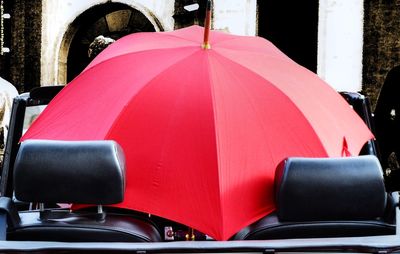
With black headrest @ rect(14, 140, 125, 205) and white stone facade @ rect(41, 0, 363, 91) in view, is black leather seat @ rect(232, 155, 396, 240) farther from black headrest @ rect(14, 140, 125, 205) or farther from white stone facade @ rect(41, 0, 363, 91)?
white stone facade @ rect(41, 0, 363, 91)

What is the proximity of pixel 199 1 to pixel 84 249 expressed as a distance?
40.6 feet

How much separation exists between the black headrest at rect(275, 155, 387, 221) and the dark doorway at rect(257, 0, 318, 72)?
11.1 meters

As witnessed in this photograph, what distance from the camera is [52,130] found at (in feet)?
11.3

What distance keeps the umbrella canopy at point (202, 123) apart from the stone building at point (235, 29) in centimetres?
965

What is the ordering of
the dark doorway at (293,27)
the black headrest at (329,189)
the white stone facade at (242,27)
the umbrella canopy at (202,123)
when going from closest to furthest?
the black headrest at (329,189)
the umbrella canopy at (202,123)
the white stone facade at (242,27)
the dark doorway at (293,27)

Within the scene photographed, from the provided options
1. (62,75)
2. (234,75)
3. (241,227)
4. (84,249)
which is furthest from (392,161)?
(62,75)

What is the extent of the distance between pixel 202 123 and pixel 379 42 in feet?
34.3

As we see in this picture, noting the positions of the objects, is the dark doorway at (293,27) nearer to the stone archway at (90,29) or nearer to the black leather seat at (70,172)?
the stone archway at (90,29)

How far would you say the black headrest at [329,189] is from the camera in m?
2.70

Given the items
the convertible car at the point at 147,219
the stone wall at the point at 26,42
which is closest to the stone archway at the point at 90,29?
the stone wall at the point at 26,42

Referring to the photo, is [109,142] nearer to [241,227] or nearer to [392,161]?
[241,227]

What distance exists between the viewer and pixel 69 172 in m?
2.72

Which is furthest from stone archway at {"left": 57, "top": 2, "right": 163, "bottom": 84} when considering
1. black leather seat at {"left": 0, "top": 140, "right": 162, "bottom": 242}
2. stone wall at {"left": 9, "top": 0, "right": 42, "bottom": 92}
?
black leather seat at {"left": 0, "top": 140, "right": 162, "bottom": 242}

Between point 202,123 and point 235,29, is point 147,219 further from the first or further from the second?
point 235,29
